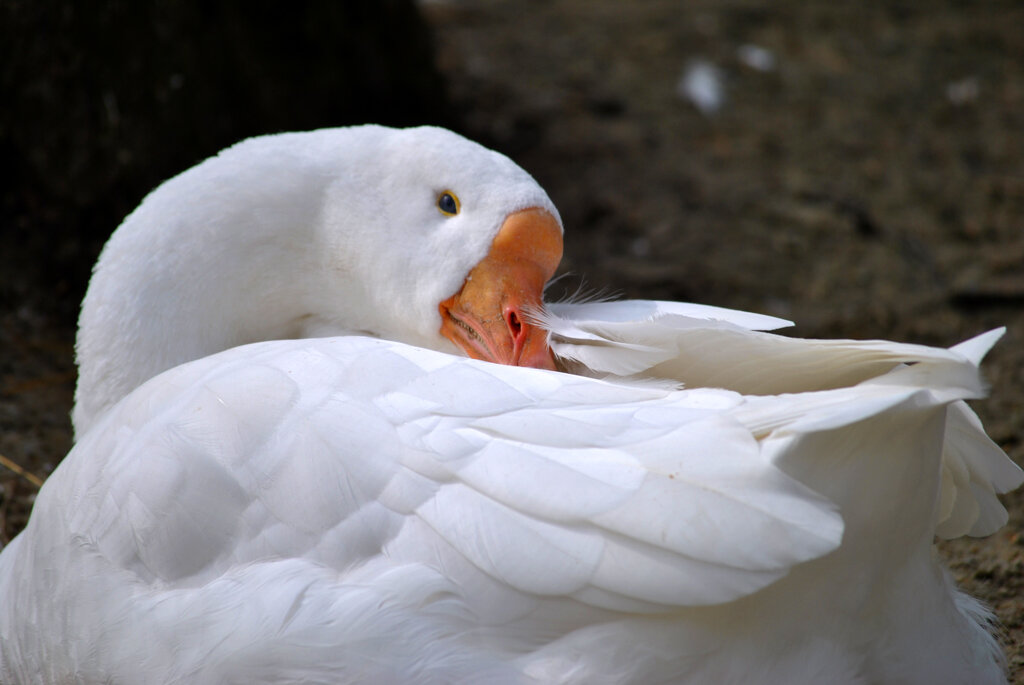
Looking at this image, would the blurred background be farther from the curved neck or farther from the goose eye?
the goose eye

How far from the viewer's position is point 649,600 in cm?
162

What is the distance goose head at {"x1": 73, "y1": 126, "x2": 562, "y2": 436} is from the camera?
2.42 m

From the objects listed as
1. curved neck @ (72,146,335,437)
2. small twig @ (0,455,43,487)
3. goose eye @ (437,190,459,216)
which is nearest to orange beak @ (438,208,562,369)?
goose eye @ (437,190,459,216)

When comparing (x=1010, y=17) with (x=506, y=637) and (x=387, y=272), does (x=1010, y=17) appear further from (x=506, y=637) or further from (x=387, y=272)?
(x=506, y=637)

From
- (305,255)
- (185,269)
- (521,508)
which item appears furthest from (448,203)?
(521,508)

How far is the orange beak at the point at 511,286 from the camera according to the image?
91.7 inches

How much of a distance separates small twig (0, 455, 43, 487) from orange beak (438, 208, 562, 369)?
163 centimetres

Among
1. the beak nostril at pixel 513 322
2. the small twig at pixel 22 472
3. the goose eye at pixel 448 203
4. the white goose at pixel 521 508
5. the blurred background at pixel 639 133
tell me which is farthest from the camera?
the blurred background at pixel 639 133

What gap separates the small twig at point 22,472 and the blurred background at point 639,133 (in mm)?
40

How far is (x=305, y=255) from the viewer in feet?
8.66

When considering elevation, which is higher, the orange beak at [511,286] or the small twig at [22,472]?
the orange beak at [511,286]

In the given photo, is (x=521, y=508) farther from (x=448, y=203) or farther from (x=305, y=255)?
(x=305, y=255)

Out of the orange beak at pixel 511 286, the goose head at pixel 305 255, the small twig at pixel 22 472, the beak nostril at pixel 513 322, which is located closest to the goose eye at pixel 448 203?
the goose head at pixel 305 255

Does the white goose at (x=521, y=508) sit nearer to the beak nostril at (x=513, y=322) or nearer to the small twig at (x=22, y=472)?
the beak nostril at (x=513, y=322)
